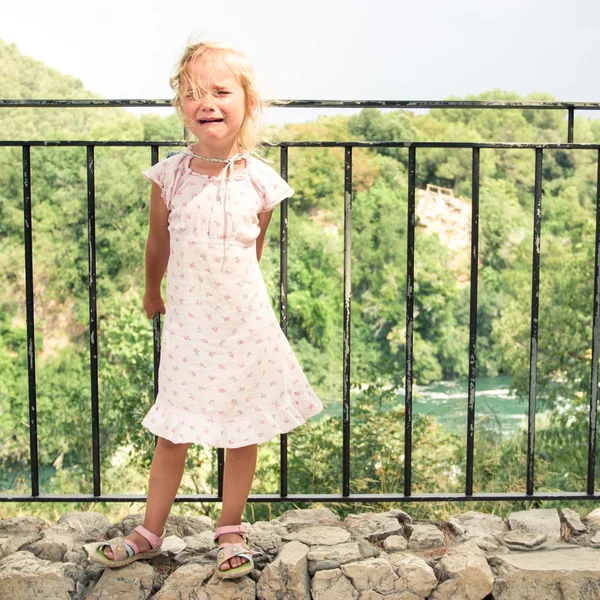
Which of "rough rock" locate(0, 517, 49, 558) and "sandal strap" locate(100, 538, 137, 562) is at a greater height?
"sandal strap" locate(100, 538, 137, 562)

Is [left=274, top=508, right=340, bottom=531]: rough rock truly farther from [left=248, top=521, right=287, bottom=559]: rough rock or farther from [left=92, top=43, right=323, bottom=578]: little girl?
[left=92, top=43, right=323, bottom=578]: little girl

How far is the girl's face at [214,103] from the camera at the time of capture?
1595 mm

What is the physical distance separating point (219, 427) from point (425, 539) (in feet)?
2.12

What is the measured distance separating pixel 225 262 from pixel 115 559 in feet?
2.32

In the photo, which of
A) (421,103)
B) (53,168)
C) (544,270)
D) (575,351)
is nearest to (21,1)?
(53,168)

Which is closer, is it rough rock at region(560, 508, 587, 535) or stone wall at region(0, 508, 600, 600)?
stone wall at region(0, 508, 600, 600)

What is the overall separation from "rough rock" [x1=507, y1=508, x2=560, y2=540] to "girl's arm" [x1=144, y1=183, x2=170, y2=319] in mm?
1079

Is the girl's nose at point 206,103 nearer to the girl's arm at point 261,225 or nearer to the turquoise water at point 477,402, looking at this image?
the girl's arm at point 261,225

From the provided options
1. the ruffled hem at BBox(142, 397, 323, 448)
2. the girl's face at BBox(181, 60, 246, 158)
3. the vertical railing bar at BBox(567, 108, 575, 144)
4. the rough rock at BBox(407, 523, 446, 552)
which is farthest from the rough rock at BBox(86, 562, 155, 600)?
the vertical railing bar at BBox(567, 108, 575, 144)

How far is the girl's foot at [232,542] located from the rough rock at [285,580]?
7cm

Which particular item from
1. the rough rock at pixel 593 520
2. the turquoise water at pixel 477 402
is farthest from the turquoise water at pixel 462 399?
the rough rock at pixel 593 520

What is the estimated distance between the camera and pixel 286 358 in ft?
5.73

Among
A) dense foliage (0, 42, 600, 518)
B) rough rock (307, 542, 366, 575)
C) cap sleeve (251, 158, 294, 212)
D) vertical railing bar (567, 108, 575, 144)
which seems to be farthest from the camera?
dense foliage (0, 42, 600, 518)

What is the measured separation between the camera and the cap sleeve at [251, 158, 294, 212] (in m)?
1.69
